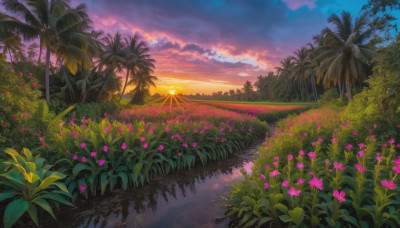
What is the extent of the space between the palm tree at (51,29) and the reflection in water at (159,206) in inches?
636

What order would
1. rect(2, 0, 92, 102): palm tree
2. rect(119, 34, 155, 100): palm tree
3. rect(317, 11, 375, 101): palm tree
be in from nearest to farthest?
1. rect(2, 0, 92, 102): palm tree
2. rect(317, 11, 375, 101): palm tree
3. rect(119, 34, 155, 100): palm tree

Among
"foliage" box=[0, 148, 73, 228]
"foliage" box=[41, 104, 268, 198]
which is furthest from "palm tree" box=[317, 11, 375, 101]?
"foliage" box=[0, 148, 73, 228]

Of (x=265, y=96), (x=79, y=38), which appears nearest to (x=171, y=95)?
(x=79, y=38)

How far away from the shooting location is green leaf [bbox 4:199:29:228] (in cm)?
229

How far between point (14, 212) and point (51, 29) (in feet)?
59.6

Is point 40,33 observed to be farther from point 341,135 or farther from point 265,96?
point 265,96

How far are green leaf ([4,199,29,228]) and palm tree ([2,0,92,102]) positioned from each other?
654 inches

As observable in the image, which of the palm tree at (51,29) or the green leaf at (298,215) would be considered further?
the palm tree at (51,29)

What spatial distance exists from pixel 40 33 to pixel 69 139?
16873 millimetres

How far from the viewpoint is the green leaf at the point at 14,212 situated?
7.52 ft

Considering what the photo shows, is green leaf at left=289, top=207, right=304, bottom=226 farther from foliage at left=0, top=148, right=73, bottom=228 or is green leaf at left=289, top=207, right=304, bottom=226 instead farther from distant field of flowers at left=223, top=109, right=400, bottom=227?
foliage at left=0, top=148, right=73, bottom=228

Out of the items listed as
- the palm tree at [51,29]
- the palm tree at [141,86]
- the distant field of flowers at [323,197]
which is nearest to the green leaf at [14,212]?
the distant field of flowers at [323,197]

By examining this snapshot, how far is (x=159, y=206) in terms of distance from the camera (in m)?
3.52

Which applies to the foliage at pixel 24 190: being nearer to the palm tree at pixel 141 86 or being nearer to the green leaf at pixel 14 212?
the green leaf at pixel 14 212
